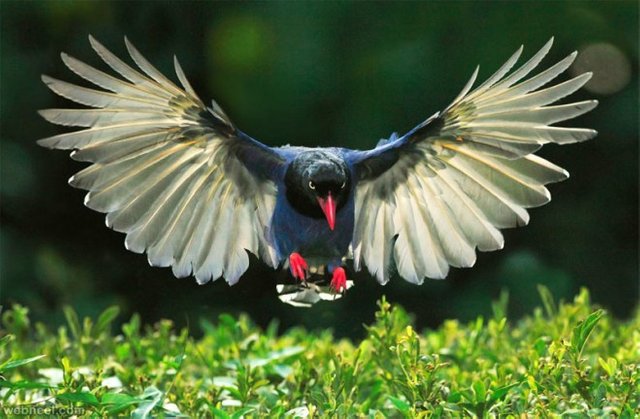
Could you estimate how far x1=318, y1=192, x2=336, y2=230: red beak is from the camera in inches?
126

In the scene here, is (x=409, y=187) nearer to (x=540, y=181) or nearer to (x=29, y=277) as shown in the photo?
(x=540, y=181)

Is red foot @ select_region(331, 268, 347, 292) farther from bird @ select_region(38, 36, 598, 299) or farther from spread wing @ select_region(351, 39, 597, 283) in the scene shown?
spread wing @ select_region(351, 39, 597, 283)

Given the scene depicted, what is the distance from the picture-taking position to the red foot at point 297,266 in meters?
3.33

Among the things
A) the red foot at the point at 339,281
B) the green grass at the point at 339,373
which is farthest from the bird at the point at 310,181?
the green grass at the point at 339,373

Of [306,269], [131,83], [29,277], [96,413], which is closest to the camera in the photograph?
[96,413]

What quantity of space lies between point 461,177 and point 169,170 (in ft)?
3.02

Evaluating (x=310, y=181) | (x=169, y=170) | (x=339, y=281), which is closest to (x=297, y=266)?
(x=339, y=281)

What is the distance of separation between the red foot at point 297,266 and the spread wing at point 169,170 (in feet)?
0.73

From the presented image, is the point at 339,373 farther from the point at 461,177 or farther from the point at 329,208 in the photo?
the point at 461,177

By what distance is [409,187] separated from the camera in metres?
3.60

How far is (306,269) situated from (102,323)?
0.71 metres

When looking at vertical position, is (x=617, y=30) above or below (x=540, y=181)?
above

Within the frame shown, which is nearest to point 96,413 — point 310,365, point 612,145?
point 310,365

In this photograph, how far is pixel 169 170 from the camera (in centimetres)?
337
